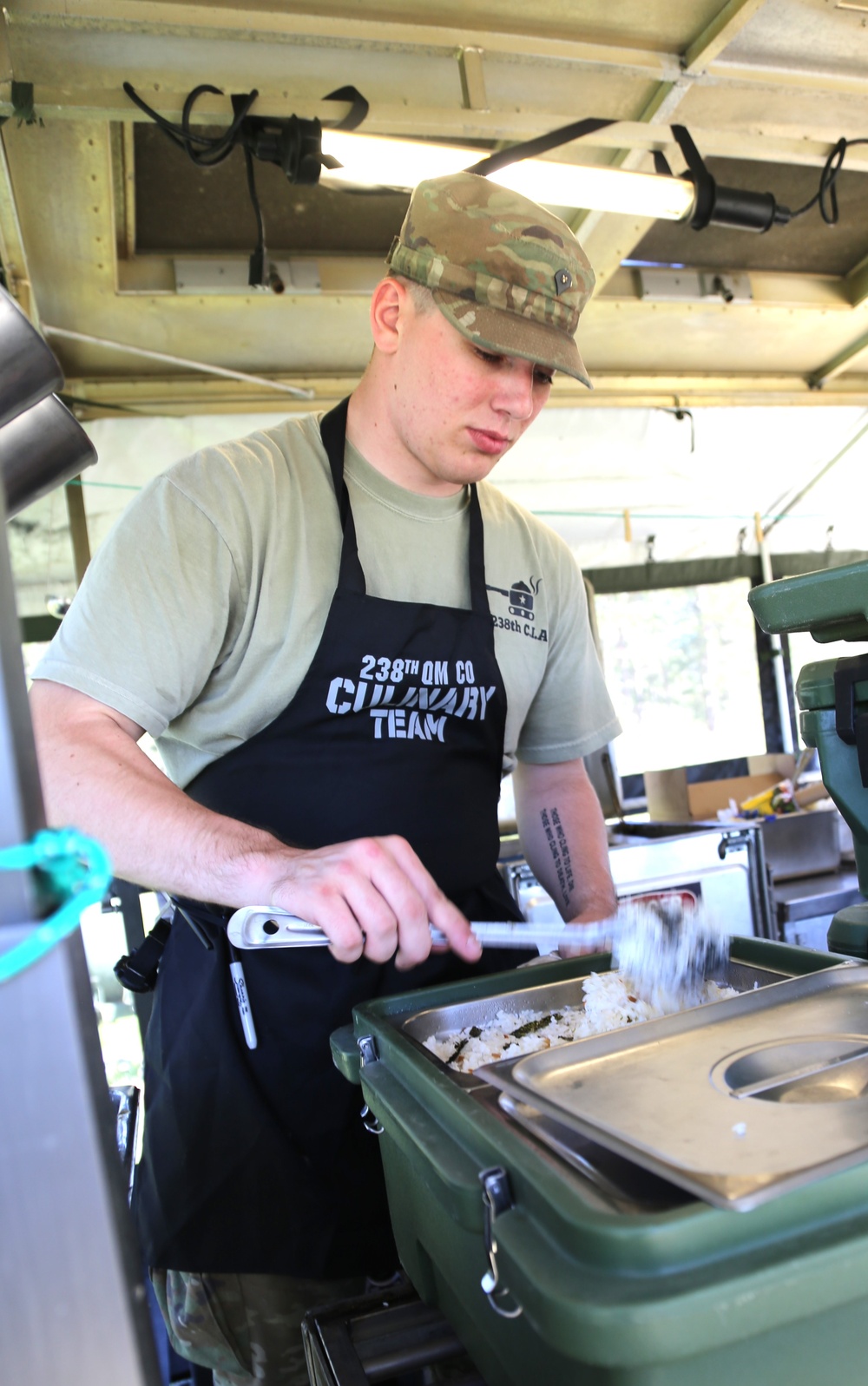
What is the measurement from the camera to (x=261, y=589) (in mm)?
1490

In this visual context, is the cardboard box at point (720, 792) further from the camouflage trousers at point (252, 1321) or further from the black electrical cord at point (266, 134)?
the camouflage trousers at point (252, 1321)

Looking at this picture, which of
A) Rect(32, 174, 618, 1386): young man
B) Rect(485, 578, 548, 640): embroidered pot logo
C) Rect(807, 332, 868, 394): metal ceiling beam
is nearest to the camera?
Rect(32, 174, 618, 1386): young man

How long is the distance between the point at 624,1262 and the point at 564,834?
1394 millimetres

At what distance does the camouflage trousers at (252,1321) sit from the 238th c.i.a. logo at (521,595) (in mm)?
1133

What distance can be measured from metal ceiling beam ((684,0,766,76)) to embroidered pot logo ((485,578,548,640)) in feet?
5.32

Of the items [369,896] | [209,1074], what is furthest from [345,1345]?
[209,1074]

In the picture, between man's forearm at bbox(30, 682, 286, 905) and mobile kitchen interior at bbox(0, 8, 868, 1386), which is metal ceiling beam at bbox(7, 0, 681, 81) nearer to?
mobile kitchen interior at bbox(0, 8, 868, 1386)

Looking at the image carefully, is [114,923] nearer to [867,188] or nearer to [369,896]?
[369,896]

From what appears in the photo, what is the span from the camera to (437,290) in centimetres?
154

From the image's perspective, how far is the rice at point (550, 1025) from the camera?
41.4 inches

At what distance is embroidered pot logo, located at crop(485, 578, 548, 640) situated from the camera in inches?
67.9

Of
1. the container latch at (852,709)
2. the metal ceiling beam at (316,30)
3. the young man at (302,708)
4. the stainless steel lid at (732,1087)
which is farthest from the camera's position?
the metal ceiling beam at (316,30)

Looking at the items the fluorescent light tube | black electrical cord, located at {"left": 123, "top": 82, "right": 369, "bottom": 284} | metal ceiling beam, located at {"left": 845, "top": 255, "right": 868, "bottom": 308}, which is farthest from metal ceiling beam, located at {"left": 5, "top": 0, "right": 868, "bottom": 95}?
metal ceiling beam, located at {"left": 845, "top": 255, "right": 868, "bottom": 308}

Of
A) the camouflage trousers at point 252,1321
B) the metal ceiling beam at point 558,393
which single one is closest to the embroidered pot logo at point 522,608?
the camouflage trousers at point 252,1321
